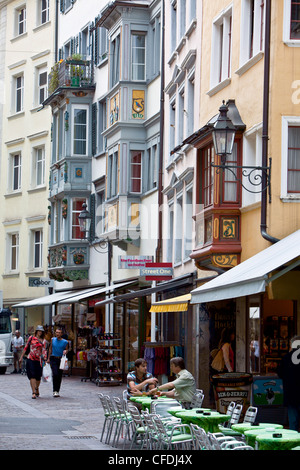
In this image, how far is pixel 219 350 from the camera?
81.1 feet

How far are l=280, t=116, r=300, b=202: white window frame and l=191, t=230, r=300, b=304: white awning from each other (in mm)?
708

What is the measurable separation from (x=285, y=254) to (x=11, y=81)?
38041 mm

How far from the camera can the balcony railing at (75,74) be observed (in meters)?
41.2

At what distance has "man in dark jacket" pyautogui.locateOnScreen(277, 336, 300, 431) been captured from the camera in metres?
16.6

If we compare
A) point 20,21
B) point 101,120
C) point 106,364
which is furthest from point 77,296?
point 20,21

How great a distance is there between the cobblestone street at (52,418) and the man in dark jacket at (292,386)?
9.49ft

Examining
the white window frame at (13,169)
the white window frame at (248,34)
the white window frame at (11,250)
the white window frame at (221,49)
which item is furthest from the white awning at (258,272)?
the white window frame at (13,169)

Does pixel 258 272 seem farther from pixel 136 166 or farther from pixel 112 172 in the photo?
pixel 112 172

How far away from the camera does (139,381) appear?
1781 centimetres

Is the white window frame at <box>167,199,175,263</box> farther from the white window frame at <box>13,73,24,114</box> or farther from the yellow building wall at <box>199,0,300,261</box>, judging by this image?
the white window frame at <box>13,73,24,114</box>

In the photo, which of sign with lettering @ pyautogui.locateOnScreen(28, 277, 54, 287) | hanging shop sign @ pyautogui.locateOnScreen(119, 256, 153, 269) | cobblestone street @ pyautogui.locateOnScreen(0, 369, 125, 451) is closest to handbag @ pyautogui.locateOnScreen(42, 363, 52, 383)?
cobblestone street @ pyautogui.locateOnScreen(0, 369, 125, 451)

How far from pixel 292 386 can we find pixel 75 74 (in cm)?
2664
